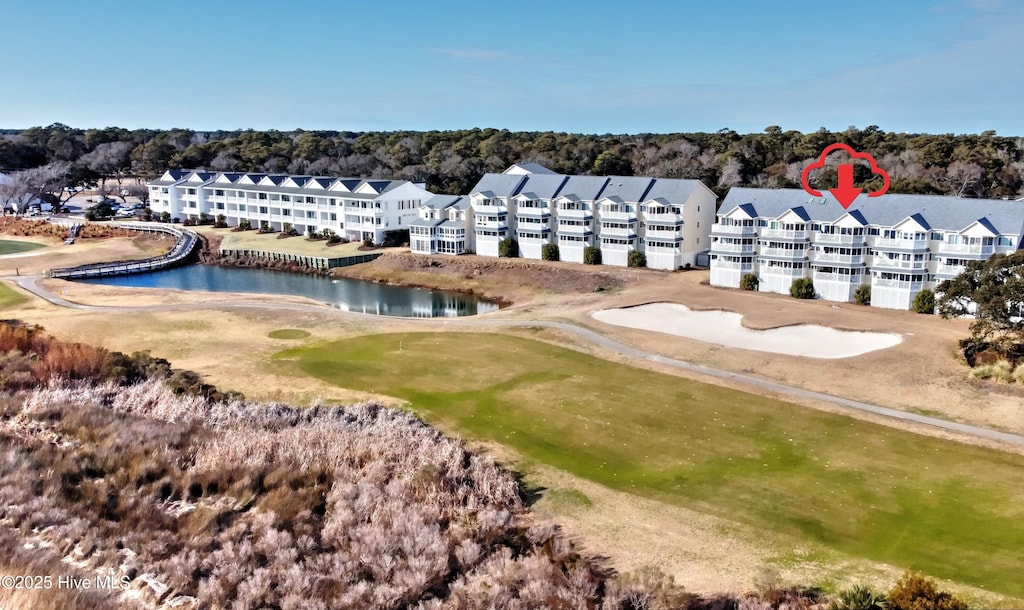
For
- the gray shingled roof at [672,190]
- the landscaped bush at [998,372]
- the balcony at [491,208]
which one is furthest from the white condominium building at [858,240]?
the balcony at [491,208]

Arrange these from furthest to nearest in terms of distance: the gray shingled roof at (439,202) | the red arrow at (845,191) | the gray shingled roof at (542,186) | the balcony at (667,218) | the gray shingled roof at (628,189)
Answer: the gray shingled roof at (439,202) → the gray shingled roof at (542,186) → the gray shingled roof at (628,189) → the balcony at (667,218) → the red arrow at (845,191)

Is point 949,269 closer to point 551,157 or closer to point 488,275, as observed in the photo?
point 488,275

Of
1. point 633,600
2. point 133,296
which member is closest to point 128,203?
point 133,296

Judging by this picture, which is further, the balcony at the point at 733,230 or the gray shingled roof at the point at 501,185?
the gray shingled roof at the point at 501,185

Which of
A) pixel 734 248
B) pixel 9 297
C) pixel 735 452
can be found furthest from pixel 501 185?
pixel 735 452

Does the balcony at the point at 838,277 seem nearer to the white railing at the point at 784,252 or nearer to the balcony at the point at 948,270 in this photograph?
the white railing at the point at 784,252

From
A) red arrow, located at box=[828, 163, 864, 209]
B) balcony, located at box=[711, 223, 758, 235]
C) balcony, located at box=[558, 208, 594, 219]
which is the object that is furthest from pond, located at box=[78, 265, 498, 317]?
red arrow, located at box=[828, 163, 864, 209]

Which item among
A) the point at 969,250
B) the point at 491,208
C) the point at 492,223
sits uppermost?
the point at 491,208
